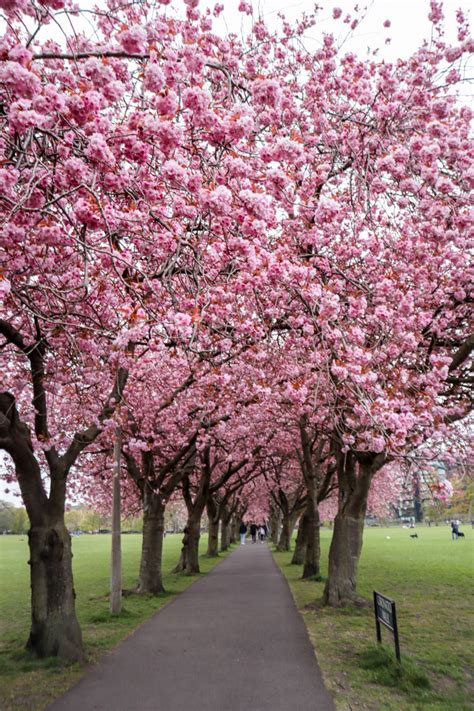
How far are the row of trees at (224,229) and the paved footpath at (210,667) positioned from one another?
137cm

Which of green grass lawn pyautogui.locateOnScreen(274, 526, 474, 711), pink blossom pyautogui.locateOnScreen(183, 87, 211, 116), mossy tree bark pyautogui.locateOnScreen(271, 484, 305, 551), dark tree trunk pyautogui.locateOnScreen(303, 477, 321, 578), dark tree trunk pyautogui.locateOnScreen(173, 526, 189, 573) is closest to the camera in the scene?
pink blossom pyautogui.locateOnScreen(183, 87, 211, 116)

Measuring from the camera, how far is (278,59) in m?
7.75

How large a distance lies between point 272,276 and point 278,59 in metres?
3.59

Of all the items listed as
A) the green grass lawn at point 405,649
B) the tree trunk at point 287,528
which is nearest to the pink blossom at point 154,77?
the green grass lawn at point 405,649

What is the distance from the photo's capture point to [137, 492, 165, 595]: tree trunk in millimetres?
14641

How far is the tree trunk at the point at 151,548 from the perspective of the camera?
14641 millimetres

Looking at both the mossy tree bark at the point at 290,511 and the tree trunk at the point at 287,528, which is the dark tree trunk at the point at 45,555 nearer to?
the mossy tree bark at the point at 290,511

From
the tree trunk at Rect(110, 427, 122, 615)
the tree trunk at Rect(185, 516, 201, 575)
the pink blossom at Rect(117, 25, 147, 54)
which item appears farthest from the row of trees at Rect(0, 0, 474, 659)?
the tree trunk at Rect(185, 516, 201, 575)

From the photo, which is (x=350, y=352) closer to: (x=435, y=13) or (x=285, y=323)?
(x=285, y=323)

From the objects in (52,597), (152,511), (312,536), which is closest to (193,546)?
(312,536)

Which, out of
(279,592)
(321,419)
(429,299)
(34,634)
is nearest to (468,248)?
(429,299)

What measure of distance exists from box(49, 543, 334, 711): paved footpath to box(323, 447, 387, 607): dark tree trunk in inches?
45.2

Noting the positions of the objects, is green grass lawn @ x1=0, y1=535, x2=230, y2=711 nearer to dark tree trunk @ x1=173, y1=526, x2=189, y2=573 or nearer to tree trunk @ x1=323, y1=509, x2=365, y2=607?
dark tree trunk @ x1=173, y1=526, x2=189, y2=573

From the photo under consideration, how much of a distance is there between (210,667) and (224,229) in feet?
18.7
